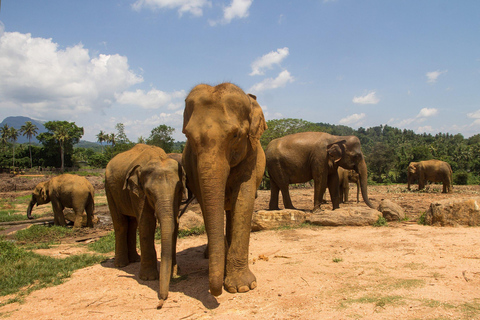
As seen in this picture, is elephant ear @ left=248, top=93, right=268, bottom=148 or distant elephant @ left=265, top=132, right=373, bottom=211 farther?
distant elephant @ left=265, top=132, right=373, bottom=211

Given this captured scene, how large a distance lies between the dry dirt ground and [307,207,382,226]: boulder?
6.04 feet

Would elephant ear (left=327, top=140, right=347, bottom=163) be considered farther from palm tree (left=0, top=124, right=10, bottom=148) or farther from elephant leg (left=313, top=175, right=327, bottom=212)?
palm tree (left=0, top=124, right=10, bottom=148)

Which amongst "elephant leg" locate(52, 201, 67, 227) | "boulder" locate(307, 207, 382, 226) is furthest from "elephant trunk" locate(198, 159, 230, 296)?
"elephant leg" locate(52, 201, 67, 227)

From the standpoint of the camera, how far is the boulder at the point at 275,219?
32.2ft

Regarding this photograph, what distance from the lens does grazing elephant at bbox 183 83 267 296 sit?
14.0 ft

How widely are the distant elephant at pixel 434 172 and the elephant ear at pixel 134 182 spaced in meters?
23.2

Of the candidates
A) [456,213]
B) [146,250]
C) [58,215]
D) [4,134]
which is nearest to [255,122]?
[146,250]

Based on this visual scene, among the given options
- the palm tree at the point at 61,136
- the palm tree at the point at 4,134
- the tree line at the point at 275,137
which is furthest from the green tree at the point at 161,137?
the palm tree at the point at 4,134

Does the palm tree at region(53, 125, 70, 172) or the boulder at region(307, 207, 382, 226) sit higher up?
the palm tree at region(53, 125, 70, 172)

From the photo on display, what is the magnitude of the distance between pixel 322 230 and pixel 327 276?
4.07m

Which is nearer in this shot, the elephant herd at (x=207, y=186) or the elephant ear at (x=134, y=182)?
the elephant herd at (x=207, y=186)

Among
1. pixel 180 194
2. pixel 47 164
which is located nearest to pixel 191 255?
pixel 180 194

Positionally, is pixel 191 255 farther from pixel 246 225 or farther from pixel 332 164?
pixel 332 164

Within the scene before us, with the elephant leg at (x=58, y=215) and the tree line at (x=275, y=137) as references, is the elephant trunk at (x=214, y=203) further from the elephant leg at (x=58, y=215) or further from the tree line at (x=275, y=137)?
the tree line at (x=275, y=137)
